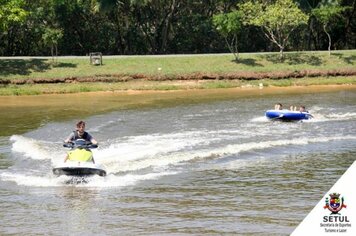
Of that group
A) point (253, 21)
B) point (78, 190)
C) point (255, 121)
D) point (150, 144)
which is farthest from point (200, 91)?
point (78, 190)

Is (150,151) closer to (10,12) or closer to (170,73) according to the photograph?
(170,73)

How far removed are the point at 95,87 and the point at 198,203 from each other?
3445 centimetres

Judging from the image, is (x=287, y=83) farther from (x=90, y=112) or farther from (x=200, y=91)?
(x=90, y=112)

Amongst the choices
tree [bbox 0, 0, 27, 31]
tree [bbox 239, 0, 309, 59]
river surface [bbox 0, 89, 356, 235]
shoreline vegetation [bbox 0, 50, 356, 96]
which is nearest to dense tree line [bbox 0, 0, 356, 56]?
tree [bbox 239, 0, 309, 59]

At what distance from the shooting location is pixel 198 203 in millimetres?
17531

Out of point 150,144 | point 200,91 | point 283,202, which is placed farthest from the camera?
point 200,91

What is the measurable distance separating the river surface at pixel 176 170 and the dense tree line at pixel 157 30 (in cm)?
2735

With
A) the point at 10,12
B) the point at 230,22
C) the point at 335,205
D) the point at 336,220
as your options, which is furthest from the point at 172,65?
the point at 336,220

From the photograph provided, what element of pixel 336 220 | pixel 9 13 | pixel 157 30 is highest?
pixel 9 13

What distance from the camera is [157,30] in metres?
68.1

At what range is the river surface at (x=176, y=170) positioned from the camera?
16.0 m

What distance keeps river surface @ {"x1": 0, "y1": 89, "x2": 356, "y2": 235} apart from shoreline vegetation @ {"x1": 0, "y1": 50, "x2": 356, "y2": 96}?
12481mm

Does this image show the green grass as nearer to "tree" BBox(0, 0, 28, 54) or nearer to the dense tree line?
"tree" BBox(0, 0, 28, 54)

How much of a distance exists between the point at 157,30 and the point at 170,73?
14.4m
